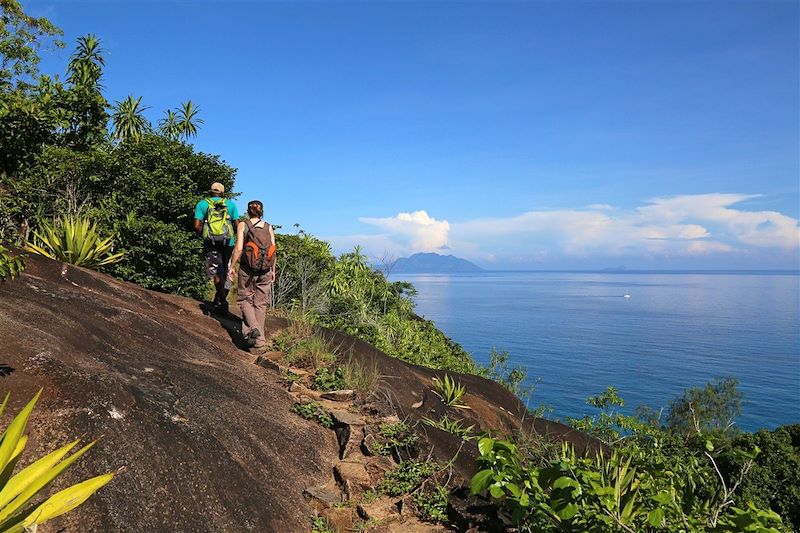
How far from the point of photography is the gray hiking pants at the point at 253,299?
24.6ft

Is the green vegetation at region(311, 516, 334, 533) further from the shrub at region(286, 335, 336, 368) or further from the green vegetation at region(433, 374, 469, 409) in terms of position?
the green vegetation at region(433, 374, 469, 409)

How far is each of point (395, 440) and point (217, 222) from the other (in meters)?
4.88

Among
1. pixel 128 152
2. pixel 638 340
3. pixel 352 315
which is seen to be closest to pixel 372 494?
pixel 128 152

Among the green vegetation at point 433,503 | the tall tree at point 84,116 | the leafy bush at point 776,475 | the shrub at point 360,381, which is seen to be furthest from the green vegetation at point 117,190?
the leafy bush at point 776,475

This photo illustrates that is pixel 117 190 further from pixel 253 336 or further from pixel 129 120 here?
pixel 129 120

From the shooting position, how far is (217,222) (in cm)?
832

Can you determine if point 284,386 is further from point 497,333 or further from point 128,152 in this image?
point 497,333

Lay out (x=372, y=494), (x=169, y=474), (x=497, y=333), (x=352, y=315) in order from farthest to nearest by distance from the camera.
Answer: (x=497, y=333)
(x=352, y=315)
(x=372, y=494)
(x=169, y=474)

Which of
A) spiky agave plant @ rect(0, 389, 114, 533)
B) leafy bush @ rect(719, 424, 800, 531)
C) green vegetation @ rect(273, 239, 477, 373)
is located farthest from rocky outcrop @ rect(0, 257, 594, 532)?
leafy bush @ rect(719, 424, 800, 531)

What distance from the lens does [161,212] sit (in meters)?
11.1

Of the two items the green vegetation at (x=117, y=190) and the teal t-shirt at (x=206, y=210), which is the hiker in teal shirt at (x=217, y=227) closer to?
the teal t-shirt at (x=206, y=210)

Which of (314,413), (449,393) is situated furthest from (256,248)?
(449,393)

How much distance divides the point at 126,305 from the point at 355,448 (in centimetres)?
418

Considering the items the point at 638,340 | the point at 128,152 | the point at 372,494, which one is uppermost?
the point at 128,152
